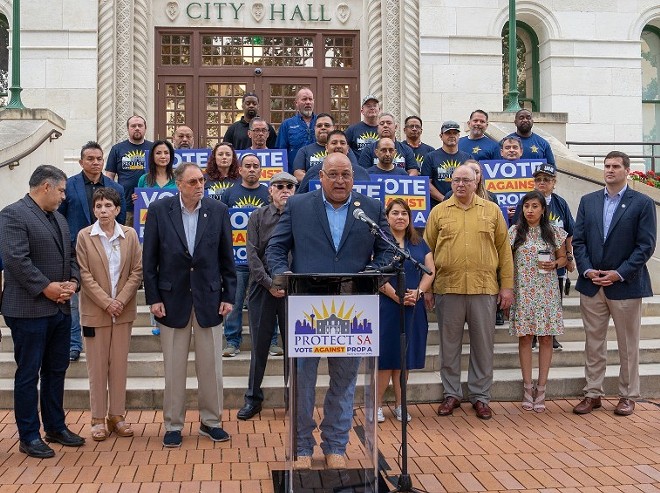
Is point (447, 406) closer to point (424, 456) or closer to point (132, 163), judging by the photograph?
point (424, 456)

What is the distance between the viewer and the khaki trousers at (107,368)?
21.7 feet

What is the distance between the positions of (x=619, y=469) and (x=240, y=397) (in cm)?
349

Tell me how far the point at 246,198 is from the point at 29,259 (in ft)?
9.73

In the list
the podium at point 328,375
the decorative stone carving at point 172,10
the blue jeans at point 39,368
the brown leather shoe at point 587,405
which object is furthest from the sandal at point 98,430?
the decorative stone carving at point 172,10

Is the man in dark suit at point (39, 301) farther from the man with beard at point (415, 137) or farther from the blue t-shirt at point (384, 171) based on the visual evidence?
the man with beard at point (415, 137)

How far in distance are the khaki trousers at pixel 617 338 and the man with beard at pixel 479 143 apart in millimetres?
3264

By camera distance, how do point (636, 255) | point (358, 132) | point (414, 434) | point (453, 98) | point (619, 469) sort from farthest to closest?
1. point (453, 98)
2. point (358, 132)
3. point (636, 255)
4. point (414, 434)
5. point (619, 469)

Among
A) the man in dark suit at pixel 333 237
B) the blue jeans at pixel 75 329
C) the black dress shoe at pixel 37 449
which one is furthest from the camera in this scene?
the blue jeans at pixel 75 329

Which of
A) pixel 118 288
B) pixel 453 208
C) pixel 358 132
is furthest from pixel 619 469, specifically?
pixel 358 132

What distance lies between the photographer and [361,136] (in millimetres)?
10422

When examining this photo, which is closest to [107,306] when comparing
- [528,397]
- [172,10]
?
[528,397]

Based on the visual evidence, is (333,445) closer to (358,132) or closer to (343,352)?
(343,352)

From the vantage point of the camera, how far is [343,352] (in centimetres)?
493

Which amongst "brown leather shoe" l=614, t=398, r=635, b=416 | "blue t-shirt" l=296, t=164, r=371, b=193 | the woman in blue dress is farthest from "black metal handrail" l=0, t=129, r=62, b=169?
"brown leather shoe" l=614, t=398, r=635, b=416
